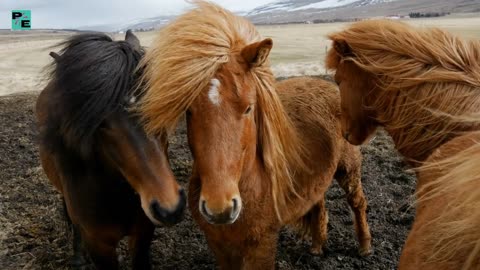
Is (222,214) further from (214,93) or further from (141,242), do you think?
(141,242)

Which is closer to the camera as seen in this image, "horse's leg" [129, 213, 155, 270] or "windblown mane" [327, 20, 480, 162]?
"windblown mane" [327, 20, 480, 162]

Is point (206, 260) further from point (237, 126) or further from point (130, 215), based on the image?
point (237, 126)

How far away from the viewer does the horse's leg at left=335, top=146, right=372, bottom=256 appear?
373 centimetres

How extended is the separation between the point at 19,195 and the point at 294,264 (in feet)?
11.3

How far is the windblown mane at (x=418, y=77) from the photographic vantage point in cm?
248

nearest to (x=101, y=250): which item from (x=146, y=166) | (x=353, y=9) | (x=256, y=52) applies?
(x=146, y=166)

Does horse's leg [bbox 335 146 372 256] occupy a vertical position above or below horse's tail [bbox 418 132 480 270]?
below

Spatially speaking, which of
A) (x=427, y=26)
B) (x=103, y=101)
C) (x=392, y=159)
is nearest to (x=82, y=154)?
(x=103, y=101)

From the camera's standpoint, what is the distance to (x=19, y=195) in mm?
5078

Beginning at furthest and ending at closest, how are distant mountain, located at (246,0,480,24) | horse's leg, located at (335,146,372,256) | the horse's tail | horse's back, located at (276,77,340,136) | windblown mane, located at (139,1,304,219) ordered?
1. distant mountain, located at (246,0,480,24)
2. horse's leg, located at (335,146,372,256)
3. horse's back, located at (276,77,340,136)
4. windblown mane, located at (139,1,304,219)
5. the horse's tail

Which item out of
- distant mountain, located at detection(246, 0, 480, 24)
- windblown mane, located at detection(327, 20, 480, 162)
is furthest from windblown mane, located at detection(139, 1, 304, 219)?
distant mountain, located at detection(246, 0, 480, 24)

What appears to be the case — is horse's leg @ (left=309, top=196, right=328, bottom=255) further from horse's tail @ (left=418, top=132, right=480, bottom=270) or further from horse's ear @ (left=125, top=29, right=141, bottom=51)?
horse's tail @ (left=418, top=132, right=480, bottom=270)

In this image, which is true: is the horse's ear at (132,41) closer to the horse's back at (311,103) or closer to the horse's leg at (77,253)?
the horse's back at (311,103)

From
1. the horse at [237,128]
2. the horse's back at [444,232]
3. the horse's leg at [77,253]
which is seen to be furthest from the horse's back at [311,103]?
the horse's leg at [77,253]
